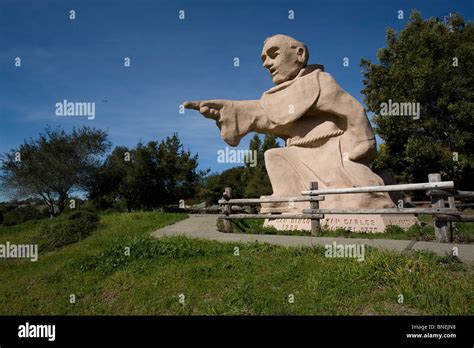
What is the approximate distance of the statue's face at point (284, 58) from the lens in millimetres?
13219

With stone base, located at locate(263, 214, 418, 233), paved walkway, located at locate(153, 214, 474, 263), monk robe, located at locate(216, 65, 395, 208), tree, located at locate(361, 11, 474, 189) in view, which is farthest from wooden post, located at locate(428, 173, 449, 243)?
tree, located at locate(361, 11, 474, 189)

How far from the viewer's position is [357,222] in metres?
10.9

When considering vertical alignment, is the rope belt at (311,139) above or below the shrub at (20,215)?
above

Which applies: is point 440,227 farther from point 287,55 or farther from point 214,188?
point 214,188

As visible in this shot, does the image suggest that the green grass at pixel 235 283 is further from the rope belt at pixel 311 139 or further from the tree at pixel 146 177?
the tree at pixel 146 177

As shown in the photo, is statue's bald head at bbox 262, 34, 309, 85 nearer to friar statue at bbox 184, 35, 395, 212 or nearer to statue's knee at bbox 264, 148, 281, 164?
friar statue at bbox 184, 35, 395, 212

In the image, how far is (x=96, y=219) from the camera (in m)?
15.0

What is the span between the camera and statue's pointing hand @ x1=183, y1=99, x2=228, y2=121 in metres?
13.2

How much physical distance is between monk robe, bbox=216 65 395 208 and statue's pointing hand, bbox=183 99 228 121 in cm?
18

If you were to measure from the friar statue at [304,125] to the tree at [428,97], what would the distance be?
1219 cm

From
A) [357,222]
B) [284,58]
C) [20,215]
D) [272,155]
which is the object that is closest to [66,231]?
[272,155]

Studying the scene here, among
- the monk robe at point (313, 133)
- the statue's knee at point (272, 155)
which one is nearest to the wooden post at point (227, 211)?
the monk robe at point (313, 133)

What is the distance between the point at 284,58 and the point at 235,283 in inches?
382
